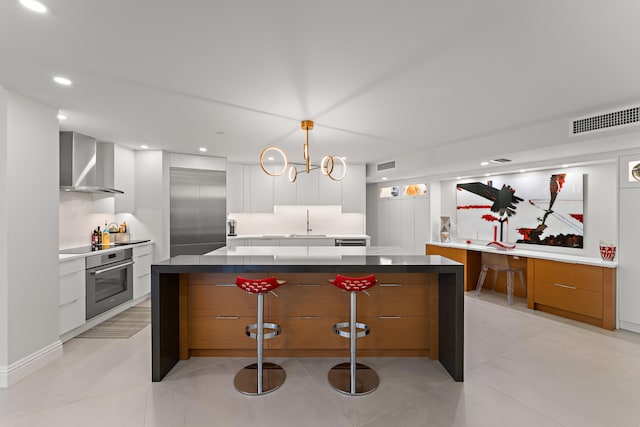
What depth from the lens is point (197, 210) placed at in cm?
551

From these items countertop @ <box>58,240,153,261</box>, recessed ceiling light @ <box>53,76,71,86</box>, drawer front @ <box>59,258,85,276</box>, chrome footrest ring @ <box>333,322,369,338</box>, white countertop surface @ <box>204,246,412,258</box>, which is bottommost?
chrome footrest ring @ <box>333,322,369,338</box>

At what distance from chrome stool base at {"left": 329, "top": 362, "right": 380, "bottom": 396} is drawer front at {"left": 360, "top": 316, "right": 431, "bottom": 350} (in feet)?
0.84

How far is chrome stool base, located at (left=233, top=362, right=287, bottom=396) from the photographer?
240 cm

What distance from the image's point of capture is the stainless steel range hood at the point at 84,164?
388 centimetres

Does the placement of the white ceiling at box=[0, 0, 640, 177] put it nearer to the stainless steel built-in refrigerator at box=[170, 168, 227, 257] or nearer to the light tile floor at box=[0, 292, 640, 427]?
the stainless steel built-in refrigerator at box=[170, 168, 227, 257]

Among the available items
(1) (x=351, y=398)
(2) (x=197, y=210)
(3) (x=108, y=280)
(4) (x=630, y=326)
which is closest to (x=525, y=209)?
(4) (x=630, y=326)

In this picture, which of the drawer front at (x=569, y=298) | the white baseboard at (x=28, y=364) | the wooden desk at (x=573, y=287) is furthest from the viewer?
the drawer front at (x=569, y=298)

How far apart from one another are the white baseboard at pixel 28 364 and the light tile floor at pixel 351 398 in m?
0.08

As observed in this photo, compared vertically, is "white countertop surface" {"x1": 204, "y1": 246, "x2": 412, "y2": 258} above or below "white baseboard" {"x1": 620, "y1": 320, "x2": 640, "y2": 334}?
above

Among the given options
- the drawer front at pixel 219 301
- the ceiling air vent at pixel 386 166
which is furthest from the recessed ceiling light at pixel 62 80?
the ceiling air vent at pixel 386 166

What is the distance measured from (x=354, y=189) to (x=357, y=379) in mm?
4593

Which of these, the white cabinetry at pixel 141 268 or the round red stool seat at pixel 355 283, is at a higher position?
the round red stool seat at pixel 355 283

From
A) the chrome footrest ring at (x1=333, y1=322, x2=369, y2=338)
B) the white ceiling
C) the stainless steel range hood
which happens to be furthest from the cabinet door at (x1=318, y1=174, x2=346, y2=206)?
the chrome footrest ring at (x1=333, y1=322, x2=369, y2=338)

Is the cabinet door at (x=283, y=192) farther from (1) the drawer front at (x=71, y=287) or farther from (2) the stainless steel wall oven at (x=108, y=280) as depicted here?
(1) the drawer front at (x=71, y=287)
